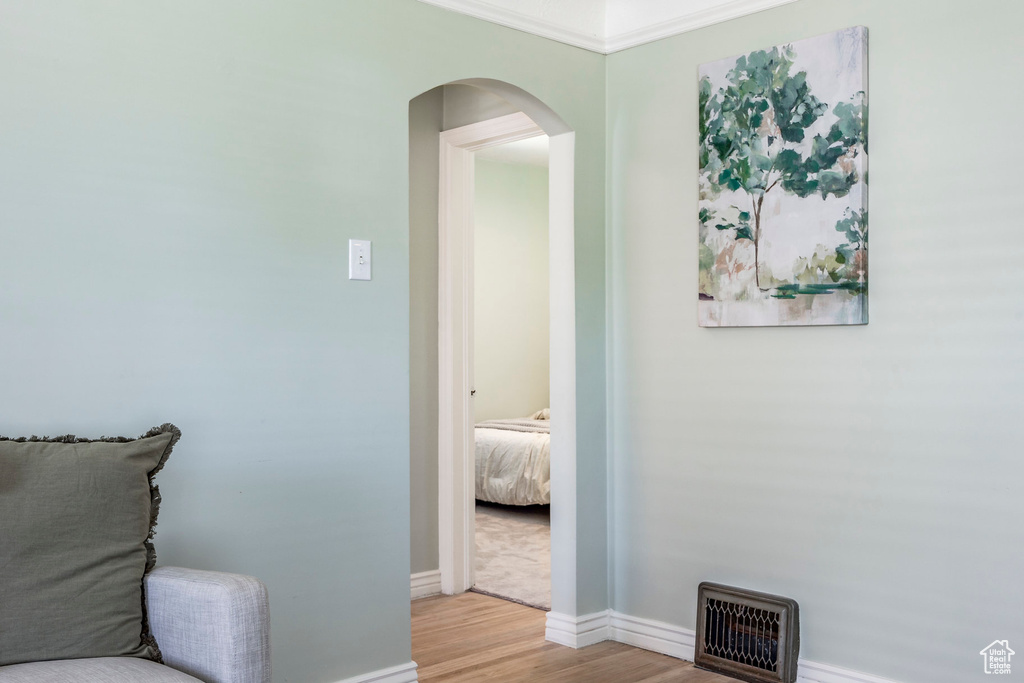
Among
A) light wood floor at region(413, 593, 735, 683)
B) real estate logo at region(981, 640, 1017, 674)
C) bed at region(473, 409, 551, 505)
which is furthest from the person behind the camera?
bed at region(473, 409, 551, 505)

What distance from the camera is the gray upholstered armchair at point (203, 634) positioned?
63.7 inches

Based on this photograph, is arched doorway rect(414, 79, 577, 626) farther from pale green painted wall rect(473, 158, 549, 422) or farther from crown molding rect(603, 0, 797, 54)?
pale green painted wall rect(473, 158, 549, 422)

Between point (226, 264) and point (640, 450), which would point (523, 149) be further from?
point (226, 264)

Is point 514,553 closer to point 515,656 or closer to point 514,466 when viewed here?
point 514,466

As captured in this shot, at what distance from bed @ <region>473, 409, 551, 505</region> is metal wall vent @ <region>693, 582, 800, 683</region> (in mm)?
2486

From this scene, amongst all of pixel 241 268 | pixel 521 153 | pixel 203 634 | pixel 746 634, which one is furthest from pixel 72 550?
pixel 521 153

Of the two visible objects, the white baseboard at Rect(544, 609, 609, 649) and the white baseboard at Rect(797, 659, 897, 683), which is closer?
the white baseboard at Rect(797, 659, 897, 683)

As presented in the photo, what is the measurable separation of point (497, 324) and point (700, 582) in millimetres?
4206

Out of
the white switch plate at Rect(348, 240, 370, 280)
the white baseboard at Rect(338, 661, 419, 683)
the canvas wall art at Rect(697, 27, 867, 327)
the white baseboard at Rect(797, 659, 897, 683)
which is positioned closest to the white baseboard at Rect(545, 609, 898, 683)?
the white baseboard at Rect(797, 659, 897, 683)

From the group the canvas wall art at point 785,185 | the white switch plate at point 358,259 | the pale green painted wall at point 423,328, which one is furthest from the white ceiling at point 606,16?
the pale green painted wall at point 423,328

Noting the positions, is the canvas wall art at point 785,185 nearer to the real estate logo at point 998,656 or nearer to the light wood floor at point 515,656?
the real estate logo at point 998,656

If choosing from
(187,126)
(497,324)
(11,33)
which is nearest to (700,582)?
(187,126)

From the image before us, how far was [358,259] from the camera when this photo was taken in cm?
261

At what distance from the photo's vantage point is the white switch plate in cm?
260
